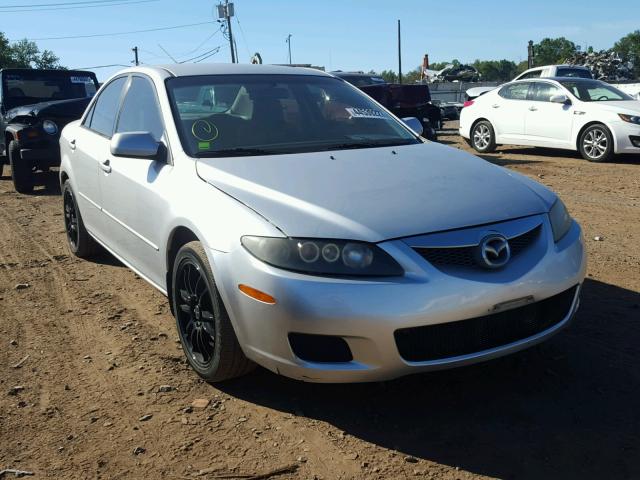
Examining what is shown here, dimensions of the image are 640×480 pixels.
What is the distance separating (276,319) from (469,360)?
84cm

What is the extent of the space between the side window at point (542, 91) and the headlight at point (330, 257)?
1012 centimetres

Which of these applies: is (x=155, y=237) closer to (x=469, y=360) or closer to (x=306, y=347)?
(x=306, y=347)

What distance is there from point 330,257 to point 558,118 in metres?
9.94

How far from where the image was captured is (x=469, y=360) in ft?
9.38

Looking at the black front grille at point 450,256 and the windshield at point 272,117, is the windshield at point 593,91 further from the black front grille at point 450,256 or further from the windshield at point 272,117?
the black front grille at point 450,256

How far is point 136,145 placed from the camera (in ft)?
12.2

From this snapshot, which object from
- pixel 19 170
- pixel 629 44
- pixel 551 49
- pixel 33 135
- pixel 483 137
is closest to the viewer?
pixel 33 135

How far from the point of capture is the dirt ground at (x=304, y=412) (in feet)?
8.82

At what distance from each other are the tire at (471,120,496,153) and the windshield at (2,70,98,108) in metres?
7.34

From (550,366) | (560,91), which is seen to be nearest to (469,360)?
(550,366)

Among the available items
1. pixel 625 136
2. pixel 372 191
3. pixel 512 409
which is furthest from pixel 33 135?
pixel 625 136

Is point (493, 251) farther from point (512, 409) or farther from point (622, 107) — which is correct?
point (622, 107)

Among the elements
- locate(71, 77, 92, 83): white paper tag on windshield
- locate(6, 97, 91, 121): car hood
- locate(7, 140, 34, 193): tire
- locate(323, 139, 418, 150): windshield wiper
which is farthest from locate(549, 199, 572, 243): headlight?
locate(71, 77, 92, 83): white paper tag on windshield

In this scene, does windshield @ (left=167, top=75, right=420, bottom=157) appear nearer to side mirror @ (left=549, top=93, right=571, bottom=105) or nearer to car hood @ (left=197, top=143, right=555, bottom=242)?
car hood @ (left=197, top=143, right=555, bottom=242)
